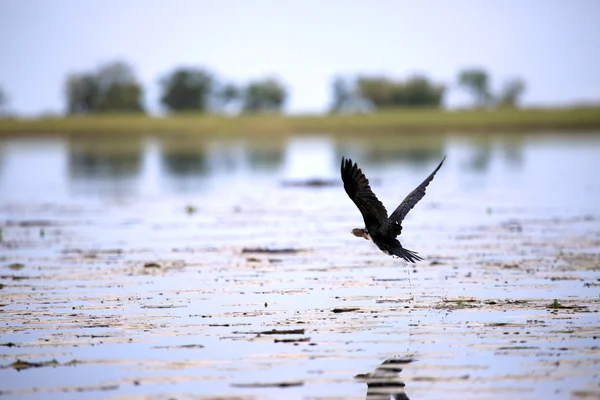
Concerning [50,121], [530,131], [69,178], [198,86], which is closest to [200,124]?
[50,121]

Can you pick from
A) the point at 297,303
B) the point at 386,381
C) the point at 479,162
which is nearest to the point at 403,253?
the point at 297,303

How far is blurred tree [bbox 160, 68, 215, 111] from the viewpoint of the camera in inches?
6486

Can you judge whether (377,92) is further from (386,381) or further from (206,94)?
(386,381)

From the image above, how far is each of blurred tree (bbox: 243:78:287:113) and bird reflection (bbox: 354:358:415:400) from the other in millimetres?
146618

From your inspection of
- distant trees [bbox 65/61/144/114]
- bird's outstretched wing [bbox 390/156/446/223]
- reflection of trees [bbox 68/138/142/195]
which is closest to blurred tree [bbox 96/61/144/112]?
distant trees [bbox 65/61/144/114]

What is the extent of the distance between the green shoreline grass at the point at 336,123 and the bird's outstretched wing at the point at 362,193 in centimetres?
10811

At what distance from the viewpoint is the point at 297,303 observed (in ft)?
41.1

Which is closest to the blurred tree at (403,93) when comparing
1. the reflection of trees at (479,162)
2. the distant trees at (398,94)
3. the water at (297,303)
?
the distant trees at (398,94)

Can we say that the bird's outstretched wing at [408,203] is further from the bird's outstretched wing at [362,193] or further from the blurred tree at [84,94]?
the blurred tree at [84,94]

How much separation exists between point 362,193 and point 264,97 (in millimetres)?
147313

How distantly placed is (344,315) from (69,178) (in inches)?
1183

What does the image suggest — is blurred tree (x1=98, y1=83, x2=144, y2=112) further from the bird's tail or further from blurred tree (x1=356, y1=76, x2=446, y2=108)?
the bird's tail

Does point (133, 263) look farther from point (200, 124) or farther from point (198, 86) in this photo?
point (198, 86)

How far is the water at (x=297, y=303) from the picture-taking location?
943 cm
